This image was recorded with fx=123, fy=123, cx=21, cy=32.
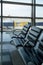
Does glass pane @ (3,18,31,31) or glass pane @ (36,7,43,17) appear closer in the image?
glass pane @ (3,18,31,31)

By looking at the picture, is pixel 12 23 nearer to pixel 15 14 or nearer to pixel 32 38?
pixel 15 14

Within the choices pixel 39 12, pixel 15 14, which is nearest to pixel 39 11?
pixel 39 12

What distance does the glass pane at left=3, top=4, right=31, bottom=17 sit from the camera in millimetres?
6543

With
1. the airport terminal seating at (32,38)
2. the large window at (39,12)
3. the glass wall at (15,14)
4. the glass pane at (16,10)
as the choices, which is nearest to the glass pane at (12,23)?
the glass wall at (15,14)

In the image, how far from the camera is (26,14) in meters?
6.98

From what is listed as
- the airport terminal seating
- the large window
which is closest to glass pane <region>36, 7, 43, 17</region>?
the large window

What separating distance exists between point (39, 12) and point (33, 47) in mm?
6035

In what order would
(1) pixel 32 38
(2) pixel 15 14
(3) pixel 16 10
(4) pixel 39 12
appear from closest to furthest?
(1) pixel 32 38, (2) pixel 15 14, (3) pixel 16 10, (4) pixel 39 12

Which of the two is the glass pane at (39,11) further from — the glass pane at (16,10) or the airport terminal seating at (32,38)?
the airport terminal seating at (32,38)

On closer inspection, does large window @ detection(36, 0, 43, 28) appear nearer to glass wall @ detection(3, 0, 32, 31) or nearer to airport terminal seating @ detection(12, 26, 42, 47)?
glass wall @ detection(3, 0, 32, 31)

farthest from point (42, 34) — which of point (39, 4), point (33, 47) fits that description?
point (39, 4)

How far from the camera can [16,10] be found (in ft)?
22.6

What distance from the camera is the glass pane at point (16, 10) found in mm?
6543

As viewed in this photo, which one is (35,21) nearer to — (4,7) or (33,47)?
(4,7)
